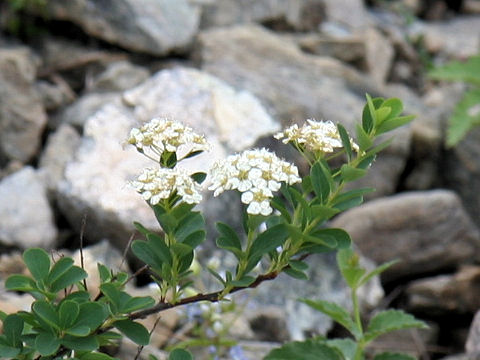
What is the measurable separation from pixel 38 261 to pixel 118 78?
3214 millimetres

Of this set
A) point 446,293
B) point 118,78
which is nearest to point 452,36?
point 446,293

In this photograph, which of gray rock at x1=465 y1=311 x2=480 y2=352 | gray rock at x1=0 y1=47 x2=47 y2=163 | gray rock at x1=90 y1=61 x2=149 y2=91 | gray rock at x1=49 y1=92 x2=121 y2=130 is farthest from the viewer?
gray rock at x1=90 y1=61 x2=149 y2=91

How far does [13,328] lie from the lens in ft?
6.66

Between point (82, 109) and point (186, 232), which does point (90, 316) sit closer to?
point (186, 232)

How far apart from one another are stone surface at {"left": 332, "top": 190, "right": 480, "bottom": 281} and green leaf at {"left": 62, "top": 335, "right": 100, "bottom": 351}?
3.13m

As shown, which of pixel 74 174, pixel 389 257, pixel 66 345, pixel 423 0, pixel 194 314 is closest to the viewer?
pixel 66 345

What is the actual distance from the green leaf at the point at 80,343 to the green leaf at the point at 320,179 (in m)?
0.58

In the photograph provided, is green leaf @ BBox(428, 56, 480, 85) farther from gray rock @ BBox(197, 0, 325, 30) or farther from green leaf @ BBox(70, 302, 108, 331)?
green leaf @ BBox(70, 302, 108, 331)

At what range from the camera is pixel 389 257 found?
17.0ft

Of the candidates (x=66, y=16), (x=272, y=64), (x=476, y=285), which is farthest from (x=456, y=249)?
(x=66, y=16)

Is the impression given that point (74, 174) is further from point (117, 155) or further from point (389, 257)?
point (389, 257)

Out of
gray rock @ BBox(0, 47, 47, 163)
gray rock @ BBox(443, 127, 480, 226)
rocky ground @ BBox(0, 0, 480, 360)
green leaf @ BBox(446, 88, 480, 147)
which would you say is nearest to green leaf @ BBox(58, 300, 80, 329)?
rocky ground @ BBox(0, 0, 480, 360)

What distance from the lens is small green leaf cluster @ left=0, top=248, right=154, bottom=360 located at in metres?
1.94

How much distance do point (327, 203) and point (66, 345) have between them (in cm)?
64
